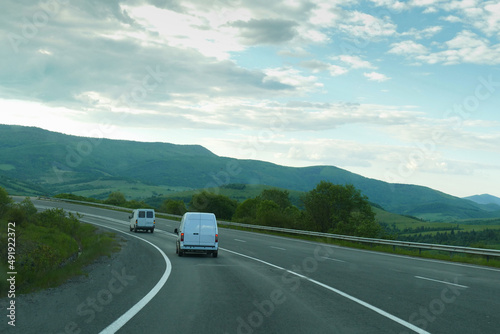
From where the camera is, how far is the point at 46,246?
60.5 feet

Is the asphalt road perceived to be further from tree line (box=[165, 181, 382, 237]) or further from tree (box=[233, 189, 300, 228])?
tree line (box=[165, 181, 382, 237])

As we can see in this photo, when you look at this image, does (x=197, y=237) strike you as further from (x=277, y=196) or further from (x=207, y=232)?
(x=277, y=196)

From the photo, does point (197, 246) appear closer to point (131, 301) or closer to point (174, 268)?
point (174, 268)

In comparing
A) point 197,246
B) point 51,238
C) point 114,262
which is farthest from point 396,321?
point 51,238

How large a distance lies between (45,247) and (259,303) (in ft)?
38.2

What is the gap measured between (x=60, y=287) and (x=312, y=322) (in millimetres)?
6093

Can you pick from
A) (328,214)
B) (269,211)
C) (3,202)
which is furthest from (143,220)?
(328,214)

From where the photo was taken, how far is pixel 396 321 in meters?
7.43

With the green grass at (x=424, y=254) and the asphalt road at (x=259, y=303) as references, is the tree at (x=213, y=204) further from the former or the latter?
the asphalt road at (x=259, y=303)

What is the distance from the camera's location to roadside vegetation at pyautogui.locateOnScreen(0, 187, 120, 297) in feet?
38.3

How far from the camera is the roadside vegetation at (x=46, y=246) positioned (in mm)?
11672

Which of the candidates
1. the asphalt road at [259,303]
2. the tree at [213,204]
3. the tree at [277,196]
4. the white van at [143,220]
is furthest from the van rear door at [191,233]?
the tree at [277,196]

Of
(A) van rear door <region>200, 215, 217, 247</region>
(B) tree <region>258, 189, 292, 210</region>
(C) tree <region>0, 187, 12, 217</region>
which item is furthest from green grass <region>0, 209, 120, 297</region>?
Answer: (B) tree <region>258, 189, 292, 210</region>

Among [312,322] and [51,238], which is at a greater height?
[312,322]
